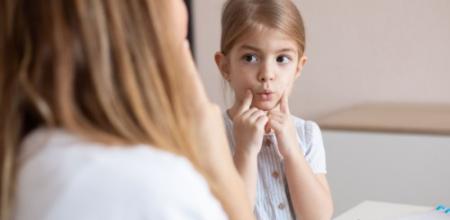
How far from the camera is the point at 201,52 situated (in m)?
3.02

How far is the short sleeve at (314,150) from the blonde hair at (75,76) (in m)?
0.88

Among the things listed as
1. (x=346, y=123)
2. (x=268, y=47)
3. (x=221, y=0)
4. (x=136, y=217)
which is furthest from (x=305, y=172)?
(x=221, y=0)

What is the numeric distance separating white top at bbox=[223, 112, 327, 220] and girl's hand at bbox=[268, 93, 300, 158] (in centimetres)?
5

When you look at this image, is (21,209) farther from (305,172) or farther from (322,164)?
(322,164)

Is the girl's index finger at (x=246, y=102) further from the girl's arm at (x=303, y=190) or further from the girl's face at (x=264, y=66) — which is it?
the girl's arm at (x=303, y=190)

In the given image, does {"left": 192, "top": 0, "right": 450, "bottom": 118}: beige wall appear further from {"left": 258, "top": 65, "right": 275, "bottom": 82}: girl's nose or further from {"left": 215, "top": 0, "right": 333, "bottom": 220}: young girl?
{"left": 258, "top": 65, "right": 275, "bottom": 82}: girl's nose

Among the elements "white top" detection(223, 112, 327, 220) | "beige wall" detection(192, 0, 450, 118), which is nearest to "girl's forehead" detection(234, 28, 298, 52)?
"white top" detection(223, 112, 327, 220)

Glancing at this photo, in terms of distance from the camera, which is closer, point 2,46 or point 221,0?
point 2,46

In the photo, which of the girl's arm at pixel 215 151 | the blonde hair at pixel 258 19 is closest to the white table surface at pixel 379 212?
the blonde hair at pixel 258 19

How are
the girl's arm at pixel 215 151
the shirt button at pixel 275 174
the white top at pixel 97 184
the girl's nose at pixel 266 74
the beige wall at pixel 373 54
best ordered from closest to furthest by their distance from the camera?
the white top at pixel 97 184 → the girl's arm at pixel 215 151 → the girl's nose at pixel 266 74 → the shirt button at pixel 275 174 → the beige wall at pixel 373 54

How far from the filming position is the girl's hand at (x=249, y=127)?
4.17ft

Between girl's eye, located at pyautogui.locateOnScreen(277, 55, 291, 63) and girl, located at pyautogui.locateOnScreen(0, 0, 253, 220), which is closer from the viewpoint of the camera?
girl, located at pyautogui.locateOnScreen(0, 0, 253, 220)

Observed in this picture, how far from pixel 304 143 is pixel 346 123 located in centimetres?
95

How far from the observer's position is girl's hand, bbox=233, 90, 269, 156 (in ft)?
4.17
